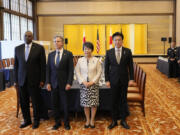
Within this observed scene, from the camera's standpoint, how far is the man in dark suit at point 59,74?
138 inches

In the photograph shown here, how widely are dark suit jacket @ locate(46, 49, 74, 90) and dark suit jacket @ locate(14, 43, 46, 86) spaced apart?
0.42 ft

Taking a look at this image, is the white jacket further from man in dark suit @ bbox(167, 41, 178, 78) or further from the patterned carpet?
man in dark suit @ bbox(167, 41, 178, 78)

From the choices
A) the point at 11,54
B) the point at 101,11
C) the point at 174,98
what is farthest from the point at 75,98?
the point at 101,11

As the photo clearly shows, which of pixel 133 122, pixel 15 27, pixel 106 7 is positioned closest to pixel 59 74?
pixel 133 122

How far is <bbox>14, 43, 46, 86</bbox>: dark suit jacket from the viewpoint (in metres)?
3.51

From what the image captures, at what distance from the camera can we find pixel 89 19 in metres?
17.0

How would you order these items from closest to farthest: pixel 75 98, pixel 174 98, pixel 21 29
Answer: pixel 75 98
pixel 174 98
pixel 21 29

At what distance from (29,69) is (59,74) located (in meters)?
0.47

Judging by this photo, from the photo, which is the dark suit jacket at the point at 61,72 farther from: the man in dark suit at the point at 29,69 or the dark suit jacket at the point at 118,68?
the dark suit jacket at the point at 118,68

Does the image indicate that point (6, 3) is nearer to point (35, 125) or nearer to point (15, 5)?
point (15, 5)

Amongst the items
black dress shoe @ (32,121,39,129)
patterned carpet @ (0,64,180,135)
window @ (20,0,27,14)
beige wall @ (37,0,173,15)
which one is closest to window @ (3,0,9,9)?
window @ (20,0,27,14)

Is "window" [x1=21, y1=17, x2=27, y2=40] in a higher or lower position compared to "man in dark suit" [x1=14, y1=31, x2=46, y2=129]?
higher

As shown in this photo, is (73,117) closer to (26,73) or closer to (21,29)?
(26,73)

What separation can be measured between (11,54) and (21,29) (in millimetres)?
2540
